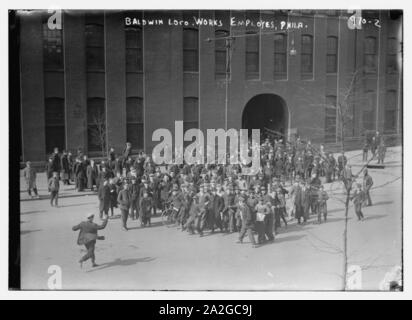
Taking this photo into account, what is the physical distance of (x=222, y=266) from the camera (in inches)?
555

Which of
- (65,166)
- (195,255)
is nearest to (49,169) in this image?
(65,166)

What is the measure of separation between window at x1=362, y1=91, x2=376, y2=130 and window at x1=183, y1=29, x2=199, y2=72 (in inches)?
216

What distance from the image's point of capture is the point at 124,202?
47.7 feet

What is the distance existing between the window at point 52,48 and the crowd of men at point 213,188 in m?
2.53

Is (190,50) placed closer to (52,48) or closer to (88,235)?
(52,48)

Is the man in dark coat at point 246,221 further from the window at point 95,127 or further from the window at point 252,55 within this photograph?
the window at point 95,127

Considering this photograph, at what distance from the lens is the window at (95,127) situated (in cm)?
1515

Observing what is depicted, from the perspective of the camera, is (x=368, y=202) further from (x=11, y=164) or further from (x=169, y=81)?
(x=11, y=164)

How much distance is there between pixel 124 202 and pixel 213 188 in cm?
265

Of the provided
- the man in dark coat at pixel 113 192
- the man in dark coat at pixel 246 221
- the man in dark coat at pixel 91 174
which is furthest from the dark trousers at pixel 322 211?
the man in dark coat at pixel 91 174

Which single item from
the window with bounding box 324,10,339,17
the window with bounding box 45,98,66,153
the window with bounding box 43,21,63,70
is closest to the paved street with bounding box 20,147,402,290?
the window with bounding box 45,98,66,153

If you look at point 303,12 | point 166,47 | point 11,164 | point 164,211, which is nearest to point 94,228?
point 164,211

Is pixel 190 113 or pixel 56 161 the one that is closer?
pixel 56 161

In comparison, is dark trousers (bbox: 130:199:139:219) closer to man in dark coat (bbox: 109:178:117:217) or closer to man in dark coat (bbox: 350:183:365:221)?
man in dark coat (bbox: 109:178:117:217)
